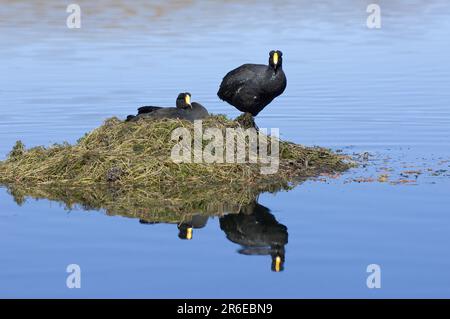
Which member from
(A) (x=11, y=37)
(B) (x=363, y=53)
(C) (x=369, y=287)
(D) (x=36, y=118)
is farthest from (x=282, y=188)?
(A) (x=11, y=37)

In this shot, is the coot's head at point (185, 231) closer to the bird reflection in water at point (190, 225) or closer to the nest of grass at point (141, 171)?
the bird reflection in water at point (190, 225)

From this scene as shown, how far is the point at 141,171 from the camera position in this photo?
14.7 meters

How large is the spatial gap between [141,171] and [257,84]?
3380 millimetres

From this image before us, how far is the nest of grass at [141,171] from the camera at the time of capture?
14.1 metres

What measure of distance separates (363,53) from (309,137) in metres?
11.4

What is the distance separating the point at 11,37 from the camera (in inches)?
1276

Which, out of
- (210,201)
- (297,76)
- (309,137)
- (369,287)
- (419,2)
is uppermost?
(419,2)

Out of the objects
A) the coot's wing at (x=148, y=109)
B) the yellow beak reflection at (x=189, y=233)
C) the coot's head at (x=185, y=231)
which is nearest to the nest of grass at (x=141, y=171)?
the coot's wing at (x=148, y=109)

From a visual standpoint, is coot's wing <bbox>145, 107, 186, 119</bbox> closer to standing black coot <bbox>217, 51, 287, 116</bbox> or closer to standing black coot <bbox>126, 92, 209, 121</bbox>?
standing black coot <bbox>126, 92, 209, 121</bbox>

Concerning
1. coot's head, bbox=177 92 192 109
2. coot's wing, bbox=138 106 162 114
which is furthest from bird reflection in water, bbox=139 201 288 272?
coot's wing, bbox=138 106 162 114

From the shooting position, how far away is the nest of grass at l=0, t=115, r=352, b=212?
1412 centimetres

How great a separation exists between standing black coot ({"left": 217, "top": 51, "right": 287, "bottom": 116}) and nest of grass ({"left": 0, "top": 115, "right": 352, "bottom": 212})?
49.0 inches

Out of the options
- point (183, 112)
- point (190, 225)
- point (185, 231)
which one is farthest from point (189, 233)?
point (183, 112)

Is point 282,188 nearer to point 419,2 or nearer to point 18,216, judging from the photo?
point 18,216
